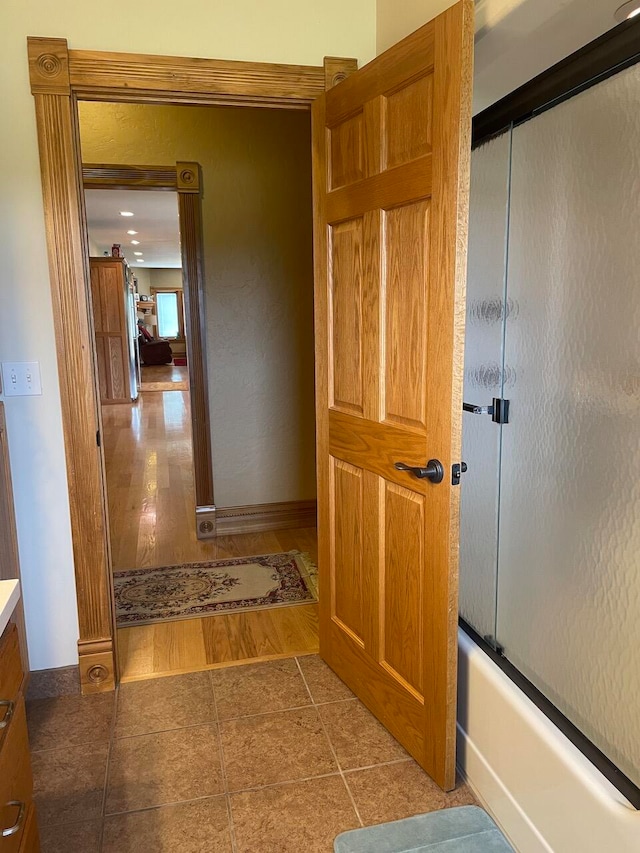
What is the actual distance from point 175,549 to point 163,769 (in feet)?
6.14

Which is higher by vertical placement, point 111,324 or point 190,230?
point 190,230

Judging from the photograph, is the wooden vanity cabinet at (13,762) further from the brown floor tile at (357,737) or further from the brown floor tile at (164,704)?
the brown floor tile at (357,737)

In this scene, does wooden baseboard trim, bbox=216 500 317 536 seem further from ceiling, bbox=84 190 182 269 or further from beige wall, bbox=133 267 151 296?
beige wall, bbox=133 267 151 296

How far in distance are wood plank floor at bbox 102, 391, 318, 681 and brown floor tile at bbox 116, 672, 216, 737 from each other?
0.07m

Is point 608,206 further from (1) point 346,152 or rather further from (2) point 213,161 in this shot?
(2) point 213,161

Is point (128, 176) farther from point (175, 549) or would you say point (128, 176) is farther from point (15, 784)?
point (15, 784)

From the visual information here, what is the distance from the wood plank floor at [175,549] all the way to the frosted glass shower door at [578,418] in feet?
3.53

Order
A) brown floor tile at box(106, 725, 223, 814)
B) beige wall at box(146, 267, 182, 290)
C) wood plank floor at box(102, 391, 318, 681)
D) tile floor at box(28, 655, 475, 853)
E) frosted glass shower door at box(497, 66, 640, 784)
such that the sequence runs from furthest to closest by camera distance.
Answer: beige wall at box(146, 267, 182, 290), wood plank floor at box(102, 391, 318, 681), brown floor tile at box(106, 725, 223, 814), tile floor at box(28, 655, 475, 853), frosted glass shower door at box(497, 66, 640, 784)

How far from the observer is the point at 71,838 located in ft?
5.53

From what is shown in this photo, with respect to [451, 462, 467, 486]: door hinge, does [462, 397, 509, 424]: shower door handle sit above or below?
above

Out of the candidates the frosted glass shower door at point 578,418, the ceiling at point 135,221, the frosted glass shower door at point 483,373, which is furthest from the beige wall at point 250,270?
the frosted glass shower door at point 578,418

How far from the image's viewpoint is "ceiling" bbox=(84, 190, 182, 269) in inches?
270

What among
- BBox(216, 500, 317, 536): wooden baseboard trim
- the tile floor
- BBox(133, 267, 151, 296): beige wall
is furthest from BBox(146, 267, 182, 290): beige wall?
the tile floor

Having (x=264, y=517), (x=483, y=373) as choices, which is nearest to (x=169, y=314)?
(x=264, y=517)
